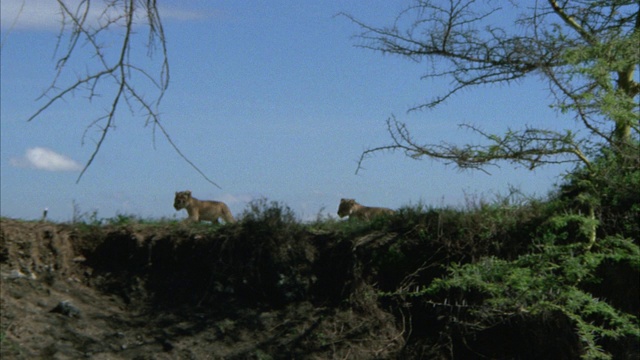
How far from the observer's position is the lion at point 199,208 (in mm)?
12820

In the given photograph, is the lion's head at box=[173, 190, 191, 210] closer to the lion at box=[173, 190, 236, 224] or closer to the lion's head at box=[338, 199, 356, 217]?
the lion at box=[173, 190, 236, 224]

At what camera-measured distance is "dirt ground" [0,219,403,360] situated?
7.87 metres

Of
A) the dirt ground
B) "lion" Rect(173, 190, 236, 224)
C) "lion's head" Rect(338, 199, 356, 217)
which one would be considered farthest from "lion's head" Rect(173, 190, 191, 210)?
the dirt ground

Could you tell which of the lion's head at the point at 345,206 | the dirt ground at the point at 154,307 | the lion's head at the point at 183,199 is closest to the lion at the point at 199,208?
the lion's head at the point at 183,199

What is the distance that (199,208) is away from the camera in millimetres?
12930

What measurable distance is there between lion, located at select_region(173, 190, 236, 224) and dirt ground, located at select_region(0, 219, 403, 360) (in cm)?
359

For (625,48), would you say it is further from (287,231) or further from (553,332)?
(287,231)

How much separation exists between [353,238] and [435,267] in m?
0.93

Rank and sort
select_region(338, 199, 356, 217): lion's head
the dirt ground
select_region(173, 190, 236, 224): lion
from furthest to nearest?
select_region(173, 190, 236, 224): lion
select_region(338, 199, 356, 217): lion's head
the dirt ground

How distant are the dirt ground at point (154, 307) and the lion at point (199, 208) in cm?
359

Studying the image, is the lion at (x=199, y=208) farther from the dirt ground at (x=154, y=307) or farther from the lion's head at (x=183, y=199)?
the dirt ground at (x=154, y=307)

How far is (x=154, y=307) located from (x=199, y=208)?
4.46 meters

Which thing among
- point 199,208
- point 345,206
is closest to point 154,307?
point 345,206

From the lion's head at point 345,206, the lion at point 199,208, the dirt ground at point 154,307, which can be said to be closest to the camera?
the dirt ground at point 154,307
